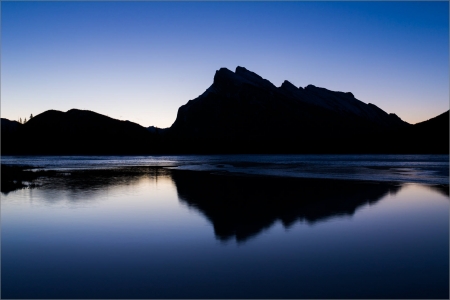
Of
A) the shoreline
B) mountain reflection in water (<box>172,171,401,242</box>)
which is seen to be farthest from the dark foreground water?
the shoreline

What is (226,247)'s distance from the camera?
14.8 meters

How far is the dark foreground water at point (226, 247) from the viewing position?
1067 cm

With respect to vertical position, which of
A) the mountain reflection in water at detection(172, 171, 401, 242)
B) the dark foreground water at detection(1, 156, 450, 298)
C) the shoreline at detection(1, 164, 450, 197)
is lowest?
the dark foreground water at detection(1, 156, 450, 298)

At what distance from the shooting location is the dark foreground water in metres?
10.7

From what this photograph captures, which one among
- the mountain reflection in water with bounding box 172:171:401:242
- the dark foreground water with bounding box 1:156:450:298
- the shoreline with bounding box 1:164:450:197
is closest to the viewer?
the dark foreground water with bounding box 1:156:450:298

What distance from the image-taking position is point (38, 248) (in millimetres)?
14914

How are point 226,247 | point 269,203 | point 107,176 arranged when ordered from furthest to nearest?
point 107,176
point 269,203
point 226,247

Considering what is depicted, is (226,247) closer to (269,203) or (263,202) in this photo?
(269,203)

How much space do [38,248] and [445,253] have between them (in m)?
14.9

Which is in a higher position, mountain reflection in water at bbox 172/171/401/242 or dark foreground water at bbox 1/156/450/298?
mountain reflection in water at bbox 172/171/401/242

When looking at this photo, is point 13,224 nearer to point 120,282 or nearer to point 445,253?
point 120,282

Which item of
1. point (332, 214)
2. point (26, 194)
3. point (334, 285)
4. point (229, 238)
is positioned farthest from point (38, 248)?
A: point (26, 194)

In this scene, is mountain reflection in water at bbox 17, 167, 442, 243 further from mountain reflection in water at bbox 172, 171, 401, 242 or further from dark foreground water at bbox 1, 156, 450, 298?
dark foreground water at bbox 1, 156, 450, 298

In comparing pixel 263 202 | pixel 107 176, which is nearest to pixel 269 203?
pixel 263 202
